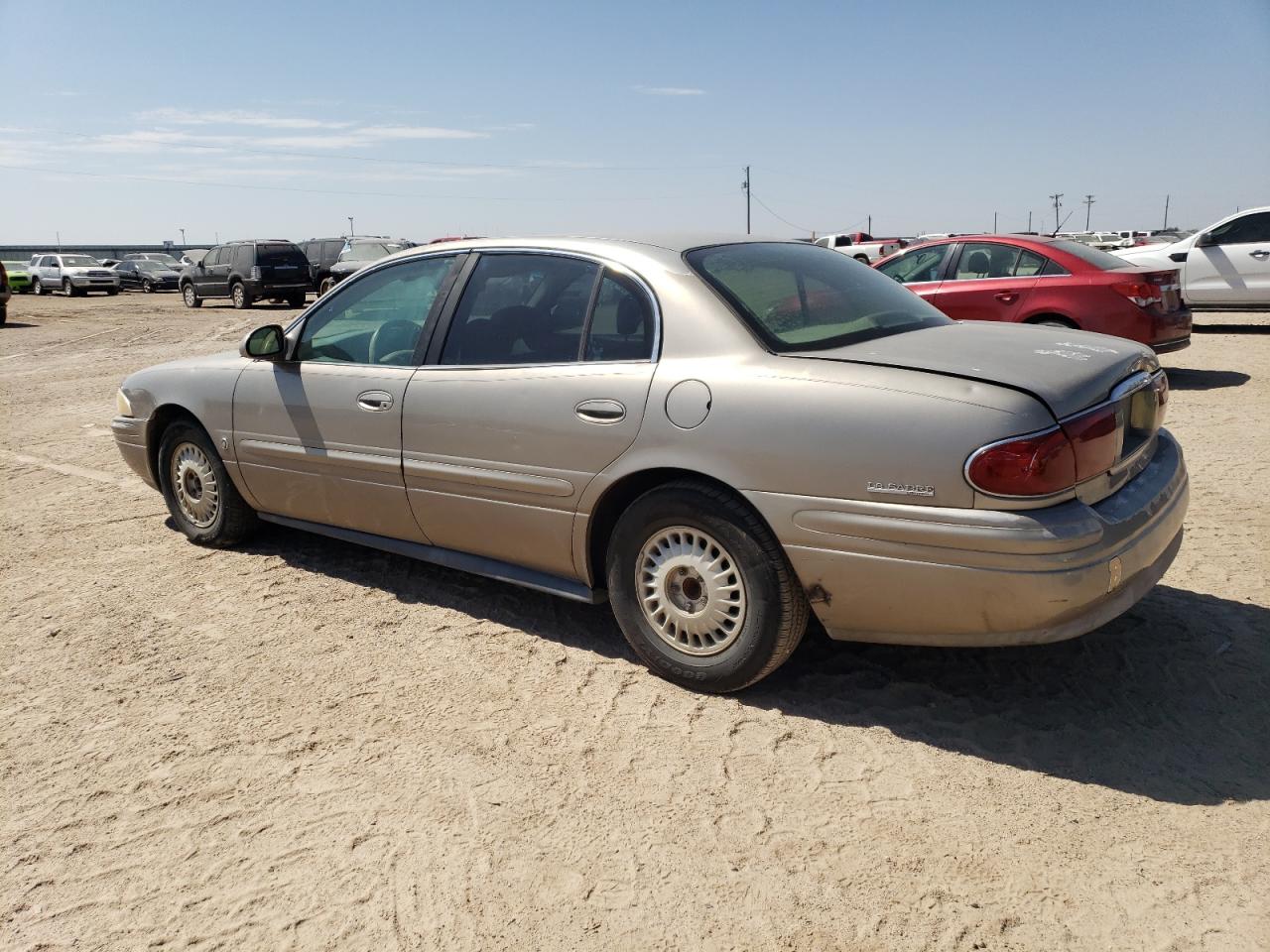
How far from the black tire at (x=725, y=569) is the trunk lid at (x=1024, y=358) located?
585mm

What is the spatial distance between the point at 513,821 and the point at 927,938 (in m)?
1.15

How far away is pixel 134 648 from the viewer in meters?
4.20

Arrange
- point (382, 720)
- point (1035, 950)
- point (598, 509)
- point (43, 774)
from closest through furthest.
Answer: point (1035, 950), point (43, 774), point (382, 720), point (598, 509)

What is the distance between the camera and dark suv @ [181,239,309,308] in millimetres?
26516

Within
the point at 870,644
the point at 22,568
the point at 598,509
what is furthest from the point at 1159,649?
the point at 22,568

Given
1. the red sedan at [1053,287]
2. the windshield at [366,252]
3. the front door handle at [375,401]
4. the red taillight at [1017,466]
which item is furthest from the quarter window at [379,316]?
the windshield at [366,252]

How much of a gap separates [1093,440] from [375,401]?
2.81m

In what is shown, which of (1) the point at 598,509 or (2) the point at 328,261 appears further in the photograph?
(2) the point at 328,261

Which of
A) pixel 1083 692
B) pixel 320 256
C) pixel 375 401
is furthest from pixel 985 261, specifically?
pixel 320 256

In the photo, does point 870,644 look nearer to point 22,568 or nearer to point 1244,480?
point 1244,480

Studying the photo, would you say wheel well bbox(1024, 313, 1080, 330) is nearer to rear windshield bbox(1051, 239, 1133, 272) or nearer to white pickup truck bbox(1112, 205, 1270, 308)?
rear windshield bbox(1051, 239, 1133, 272)

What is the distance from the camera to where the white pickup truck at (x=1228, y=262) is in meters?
13.4

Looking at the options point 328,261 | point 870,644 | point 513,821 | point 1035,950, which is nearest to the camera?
point 1035,950

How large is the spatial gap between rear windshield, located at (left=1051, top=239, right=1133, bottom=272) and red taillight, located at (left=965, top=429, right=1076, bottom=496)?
24.7 feet
